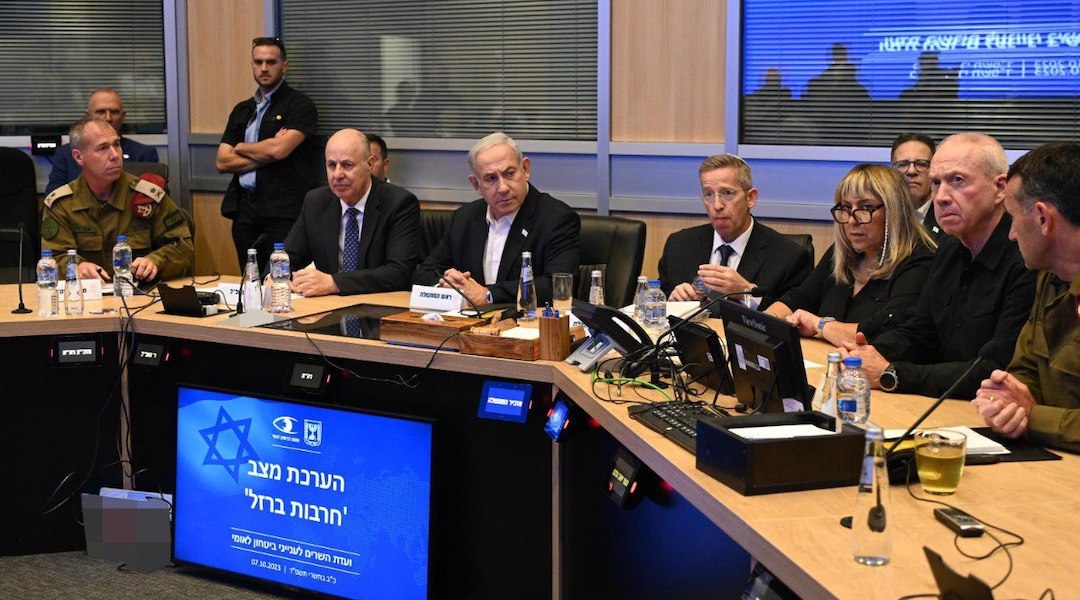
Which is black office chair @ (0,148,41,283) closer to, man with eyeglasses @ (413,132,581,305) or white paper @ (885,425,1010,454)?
man with eyeglasses @ (413,132,581,305)

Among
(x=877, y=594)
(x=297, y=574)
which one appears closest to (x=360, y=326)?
(x=297, y=574)

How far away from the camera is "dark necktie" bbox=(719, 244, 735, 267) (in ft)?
14.3

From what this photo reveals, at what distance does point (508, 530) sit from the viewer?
3.34 m

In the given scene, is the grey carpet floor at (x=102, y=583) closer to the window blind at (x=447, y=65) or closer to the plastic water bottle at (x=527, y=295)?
the plastic water bottle at (x=527, y=295)

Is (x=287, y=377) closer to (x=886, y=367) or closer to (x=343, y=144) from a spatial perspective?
(x=343, y=144)

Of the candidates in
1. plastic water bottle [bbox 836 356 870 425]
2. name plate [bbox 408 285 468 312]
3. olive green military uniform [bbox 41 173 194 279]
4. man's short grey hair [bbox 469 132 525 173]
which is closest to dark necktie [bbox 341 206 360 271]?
man's short grey hair [bbox 469 132 525 173]

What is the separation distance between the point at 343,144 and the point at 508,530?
1.96m

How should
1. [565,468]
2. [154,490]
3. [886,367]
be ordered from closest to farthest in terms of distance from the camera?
[886,367]
[565,468]
[154,490]

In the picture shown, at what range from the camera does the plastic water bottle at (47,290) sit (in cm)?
387

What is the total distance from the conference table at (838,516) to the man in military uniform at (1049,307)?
0.09 metres

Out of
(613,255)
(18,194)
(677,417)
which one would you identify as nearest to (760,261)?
(613,255)

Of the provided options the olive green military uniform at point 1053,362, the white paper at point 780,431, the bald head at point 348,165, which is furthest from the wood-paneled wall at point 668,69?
the white paper at point 780,431

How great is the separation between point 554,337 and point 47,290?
5.79 feet

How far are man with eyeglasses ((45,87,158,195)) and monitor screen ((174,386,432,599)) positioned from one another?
3181 millimetres
